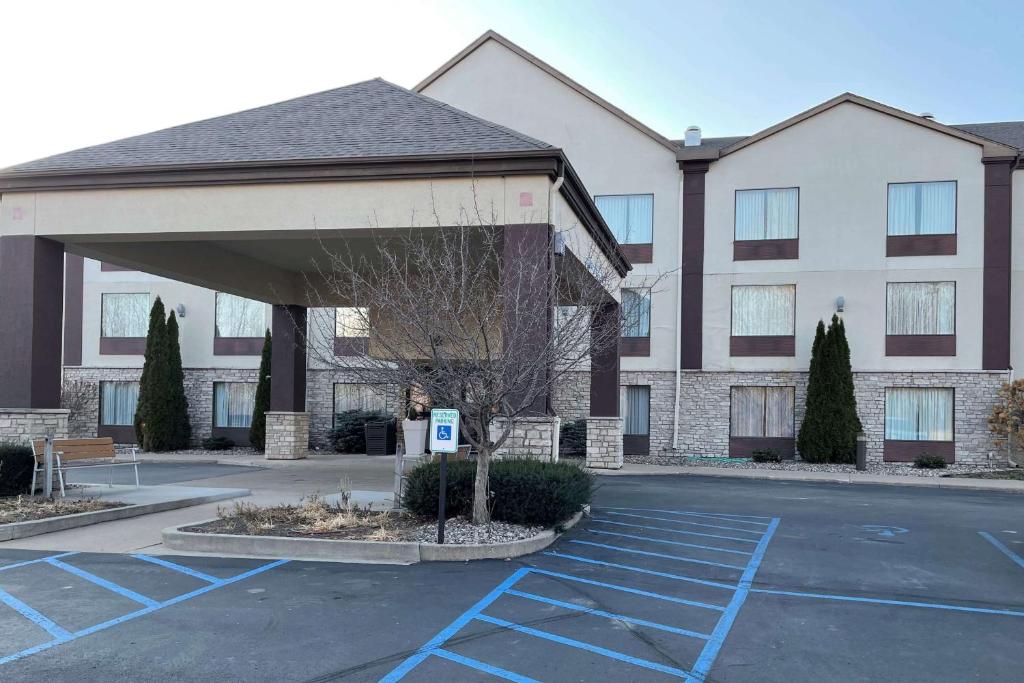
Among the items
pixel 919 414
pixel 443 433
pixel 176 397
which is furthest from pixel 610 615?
pixel 176 397

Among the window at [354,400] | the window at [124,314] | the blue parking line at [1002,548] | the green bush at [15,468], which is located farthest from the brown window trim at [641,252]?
the green bush at [15,468]

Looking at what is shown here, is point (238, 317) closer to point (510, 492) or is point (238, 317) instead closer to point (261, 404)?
point (261, 404)

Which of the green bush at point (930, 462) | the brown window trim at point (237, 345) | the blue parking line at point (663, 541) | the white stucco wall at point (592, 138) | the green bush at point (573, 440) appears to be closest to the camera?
the blue parking line at point (663, 541)

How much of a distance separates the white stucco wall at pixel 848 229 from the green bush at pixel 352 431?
10.7 metres

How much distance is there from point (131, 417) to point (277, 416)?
9.48 metres

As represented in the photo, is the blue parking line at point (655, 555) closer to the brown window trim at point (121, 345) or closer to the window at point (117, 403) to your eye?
the brown window trim at point (121, 345)

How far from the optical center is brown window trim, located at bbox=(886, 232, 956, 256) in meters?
23.1

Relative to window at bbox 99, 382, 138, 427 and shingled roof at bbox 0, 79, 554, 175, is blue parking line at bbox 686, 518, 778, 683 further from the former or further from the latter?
window at bbox 99, 382, 138, 427

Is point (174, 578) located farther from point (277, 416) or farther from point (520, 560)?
point (277, 416)

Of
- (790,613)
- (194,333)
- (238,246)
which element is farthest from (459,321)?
(194,333)

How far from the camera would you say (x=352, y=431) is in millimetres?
25719

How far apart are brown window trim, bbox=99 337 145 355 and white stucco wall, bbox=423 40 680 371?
13.6m

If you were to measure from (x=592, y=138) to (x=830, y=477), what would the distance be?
12452 millimetres

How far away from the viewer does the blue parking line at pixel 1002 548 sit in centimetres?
937
